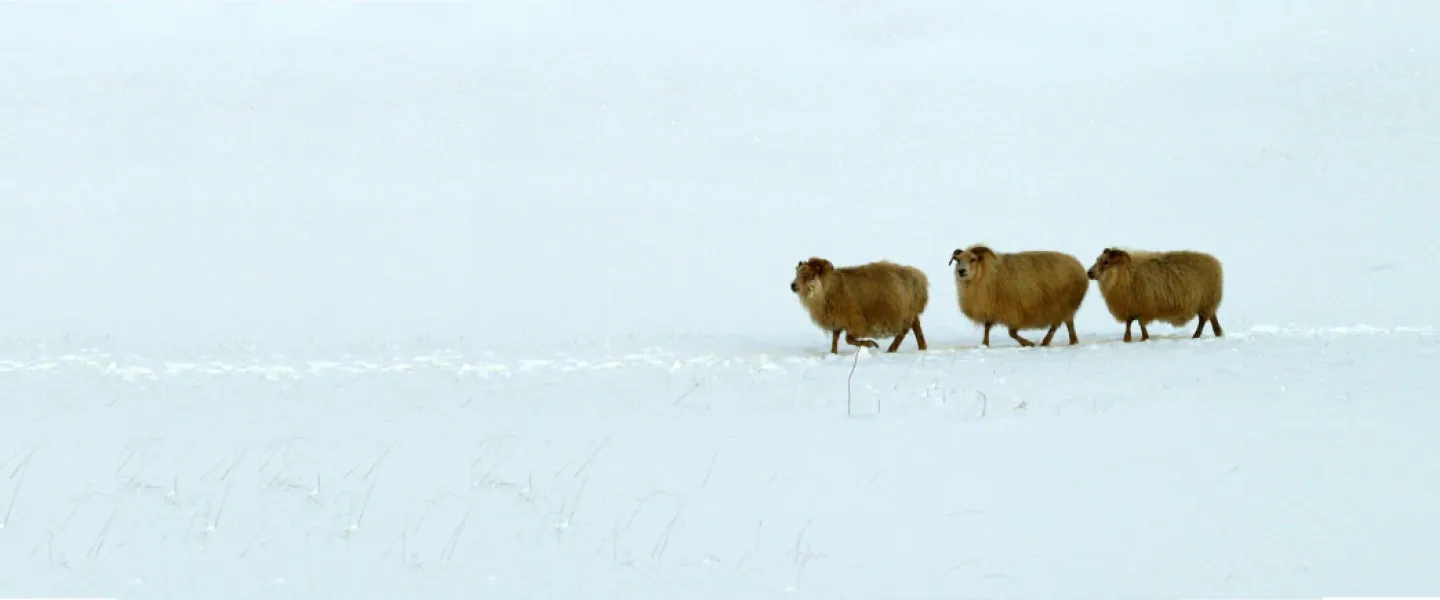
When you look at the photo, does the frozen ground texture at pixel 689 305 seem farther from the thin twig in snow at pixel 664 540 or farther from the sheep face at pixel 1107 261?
the sheep face at pixel 1107 261

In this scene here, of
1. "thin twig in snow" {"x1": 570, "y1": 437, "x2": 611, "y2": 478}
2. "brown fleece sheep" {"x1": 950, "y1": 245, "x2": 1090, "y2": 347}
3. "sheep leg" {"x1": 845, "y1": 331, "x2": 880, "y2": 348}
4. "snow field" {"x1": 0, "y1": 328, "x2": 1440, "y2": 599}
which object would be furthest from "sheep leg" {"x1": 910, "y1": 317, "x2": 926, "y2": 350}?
"thin twig in snow" {"x1": 570, "y1": 437, "x2": 611, "y2": 478}

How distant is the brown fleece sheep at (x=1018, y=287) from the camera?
50.2 feet

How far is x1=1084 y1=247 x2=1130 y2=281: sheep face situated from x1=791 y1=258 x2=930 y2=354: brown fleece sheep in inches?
87.0

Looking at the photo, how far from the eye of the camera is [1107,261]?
51.5 ft

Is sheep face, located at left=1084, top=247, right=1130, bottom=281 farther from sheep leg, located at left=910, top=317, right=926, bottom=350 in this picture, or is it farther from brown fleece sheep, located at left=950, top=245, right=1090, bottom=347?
sheep leg, located at left=910, top=317, right=926, bottom=350

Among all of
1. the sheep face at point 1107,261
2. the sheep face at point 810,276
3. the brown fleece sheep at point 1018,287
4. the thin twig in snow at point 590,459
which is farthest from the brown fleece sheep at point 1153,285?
the thin twig in snow at point 590,459

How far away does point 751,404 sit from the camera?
34.4ft

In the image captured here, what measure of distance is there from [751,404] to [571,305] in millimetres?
11642

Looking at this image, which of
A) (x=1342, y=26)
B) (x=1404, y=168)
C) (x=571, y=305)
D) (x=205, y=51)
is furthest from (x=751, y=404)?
(x=1342, y=26)

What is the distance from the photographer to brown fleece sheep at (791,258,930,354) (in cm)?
1493

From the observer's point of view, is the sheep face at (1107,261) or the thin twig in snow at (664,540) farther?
the sheep face at (1107,261)

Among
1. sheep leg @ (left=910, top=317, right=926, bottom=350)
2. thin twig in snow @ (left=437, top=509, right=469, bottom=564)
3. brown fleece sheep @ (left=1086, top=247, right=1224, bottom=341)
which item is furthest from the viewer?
brown fleece sheep @ (left=1086, top=247, right=1224, bottom=341)

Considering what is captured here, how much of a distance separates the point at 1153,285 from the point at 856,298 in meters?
3.42

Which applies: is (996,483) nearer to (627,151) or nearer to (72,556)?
(72,556)
